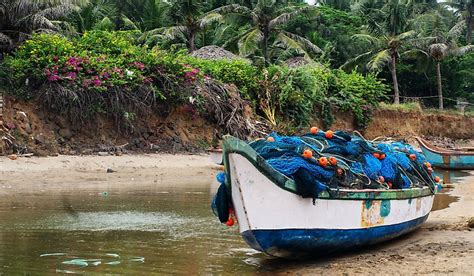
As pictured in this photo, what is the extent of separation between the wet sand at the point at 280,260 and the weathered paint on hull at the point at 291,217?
0.83 ft

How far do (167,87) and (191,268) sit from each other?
578 inches

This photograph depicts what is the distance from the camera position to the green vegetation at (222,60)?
62.0ft

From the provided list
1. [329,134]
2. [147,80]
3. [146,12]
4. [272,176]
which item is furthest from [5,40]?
[146,12]

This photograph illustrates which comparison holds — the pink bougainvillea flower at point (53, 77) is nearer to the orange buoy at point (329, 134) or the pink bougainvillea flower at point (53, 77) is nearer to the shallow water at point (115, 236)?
the shallow water at point (115, 236)

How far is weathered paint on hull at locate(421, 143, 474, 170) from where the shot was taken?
78.6ft

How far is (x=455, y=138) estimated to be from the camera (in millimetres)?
39125

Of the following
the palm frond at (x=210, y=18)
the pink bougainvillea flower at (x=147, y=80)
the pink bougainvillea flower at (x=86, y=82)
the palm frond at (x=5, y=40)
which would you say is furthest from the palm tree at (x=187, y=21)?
the pink bougainvillea flower at (x=86, y=82)

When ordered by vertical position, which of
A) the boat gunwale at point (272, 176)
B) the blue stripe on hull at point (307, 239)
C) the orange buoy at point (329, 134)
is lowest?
the blue stripe on hull at point (307, 239)

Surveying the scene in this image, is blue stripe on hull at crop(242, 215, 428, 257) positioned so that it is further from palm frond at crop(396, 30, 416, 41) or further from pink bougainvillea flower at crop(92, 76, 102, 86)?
palm frond at crop(396, 30, 416, 41)

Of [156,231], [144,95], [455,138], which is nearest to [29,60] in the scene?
[144,95]

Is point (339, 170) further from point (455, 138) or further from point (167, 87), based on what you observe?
point (455, 138)

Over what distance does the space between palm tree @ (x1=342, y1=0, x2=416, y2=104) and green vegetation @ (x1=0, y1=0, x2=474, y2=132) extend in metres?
0.07

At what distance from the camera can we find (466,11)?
50.9m

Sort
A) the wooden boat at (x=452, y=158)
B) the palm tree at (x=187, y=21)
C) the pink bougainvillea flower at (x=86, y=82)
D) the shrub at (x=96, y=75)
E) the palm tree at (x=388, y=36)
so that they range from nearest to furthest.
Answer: the shrub at (x=96, y=75) → the pink bougainvillea flower at (x=86, y=82) → the wooden boat at (x=452, y=158) → the palm tree at (x=187, y=21) → the palm tree at (x=388, y=36)
